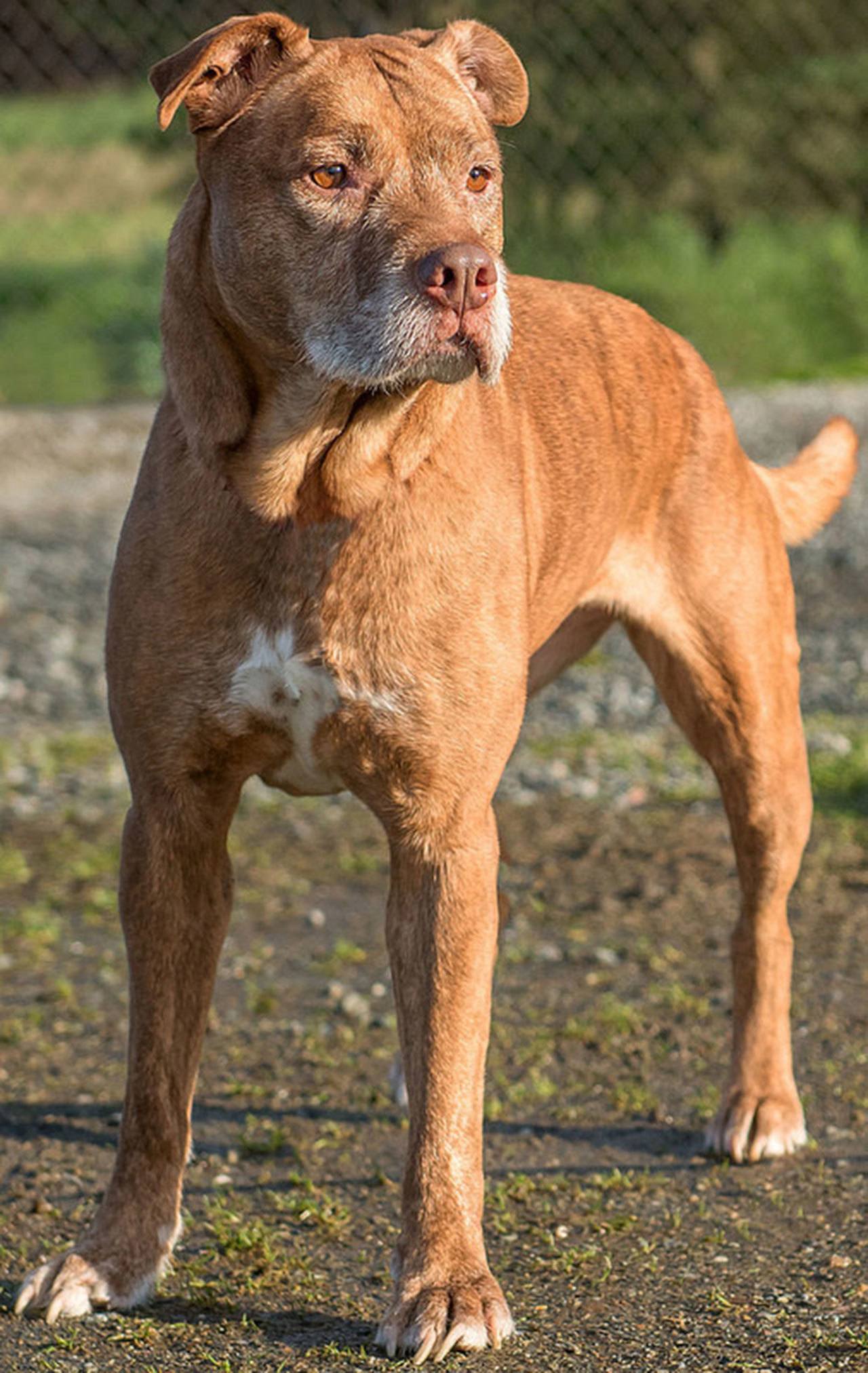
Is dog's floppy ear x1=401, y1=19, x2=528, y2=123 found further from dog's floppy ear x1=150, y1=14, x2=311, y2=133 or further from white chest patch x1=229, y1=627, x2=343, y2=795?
white chest patch x1=229, y1=627, x2=343, y2=795

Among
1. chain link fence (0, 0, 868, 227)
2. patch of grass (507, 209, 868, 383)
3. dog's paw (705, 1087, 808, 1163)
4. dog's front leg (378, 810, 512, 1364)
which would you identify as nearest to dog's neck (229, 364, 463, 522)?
dog's front leg (378, 810, 512, 1364)

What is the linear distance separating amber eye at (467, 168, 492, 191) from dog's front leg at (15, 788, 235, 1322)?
1096 mm

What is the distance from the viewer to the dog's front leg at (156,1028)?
3387 mm

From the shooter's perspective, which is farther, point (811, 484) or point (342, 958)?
point (342, 958)

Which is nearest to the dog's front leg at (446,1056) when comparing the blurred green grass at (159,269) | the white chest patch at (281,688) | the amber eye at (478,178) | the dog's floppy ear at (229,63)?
the white chest patch at (281,688)

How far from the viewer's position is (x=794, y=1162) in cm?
404

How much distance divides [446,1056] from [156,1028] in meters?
0.54

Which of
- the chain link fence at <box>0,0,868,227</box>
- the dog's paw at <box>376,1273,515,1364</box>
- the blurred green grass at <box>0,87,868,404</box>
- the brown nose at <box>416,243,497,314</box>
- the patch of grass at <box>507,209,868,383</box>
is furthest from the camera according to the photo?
the patch of grass at <box>507,209,868,383</box>

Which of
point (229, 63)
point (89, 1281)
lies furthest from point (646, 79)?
point (89, 1281)

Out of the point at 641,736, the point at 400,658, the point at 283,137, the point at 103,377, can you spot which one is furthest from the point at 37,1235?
the point at 103,377

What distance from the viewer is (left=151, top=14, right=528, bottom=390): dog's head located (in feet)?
9.80

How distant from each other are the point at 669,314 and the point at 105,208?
301 centimetres

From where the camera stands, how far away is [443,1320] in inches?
125

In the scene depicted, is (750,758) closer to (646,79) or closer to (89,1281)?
(89,1281)
